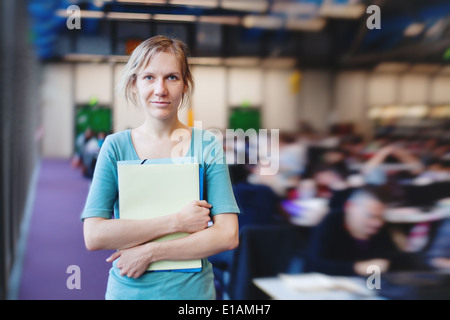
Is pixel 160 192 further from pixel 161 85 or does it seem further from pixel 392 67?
pixel 392 67

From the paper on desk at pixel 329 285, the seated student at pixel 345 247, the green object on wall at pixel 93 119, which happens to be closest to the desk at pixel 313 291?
the paper on desk at pixel 329 285

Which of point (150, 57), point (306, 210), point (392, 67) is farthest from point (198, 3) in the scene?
point (306, 210)

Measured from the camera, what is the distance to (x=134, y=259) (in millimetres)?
1077

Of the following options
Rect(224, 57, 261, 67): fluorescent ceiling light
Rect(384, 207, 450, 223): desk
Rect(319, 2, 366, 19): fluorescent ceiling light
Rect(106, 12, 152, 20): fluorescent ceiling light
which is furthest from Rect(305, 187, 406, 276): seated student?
Rect(106, 12, 152, 20): fluorescent ceiling light

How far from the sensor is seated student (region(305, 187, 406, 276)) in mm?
2281

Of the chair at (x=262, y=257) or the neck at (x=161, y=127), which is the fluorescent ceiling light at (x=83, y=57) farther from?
the chair at (x=262, y=257)

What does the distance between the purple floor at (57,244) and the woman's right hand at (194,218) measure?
0.34 m

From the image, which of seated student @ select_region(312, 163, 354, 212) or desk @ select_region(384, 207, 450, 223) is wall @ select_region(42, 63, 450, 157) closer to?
seated student @ select_region(312, 163, 354, 212)

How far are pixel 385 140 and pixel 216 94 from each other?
156cm

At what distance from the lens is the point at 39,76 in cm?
212

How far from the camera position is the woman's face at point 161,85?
1.07 meters

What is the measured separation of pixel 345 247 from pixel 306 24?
109 centimetres
